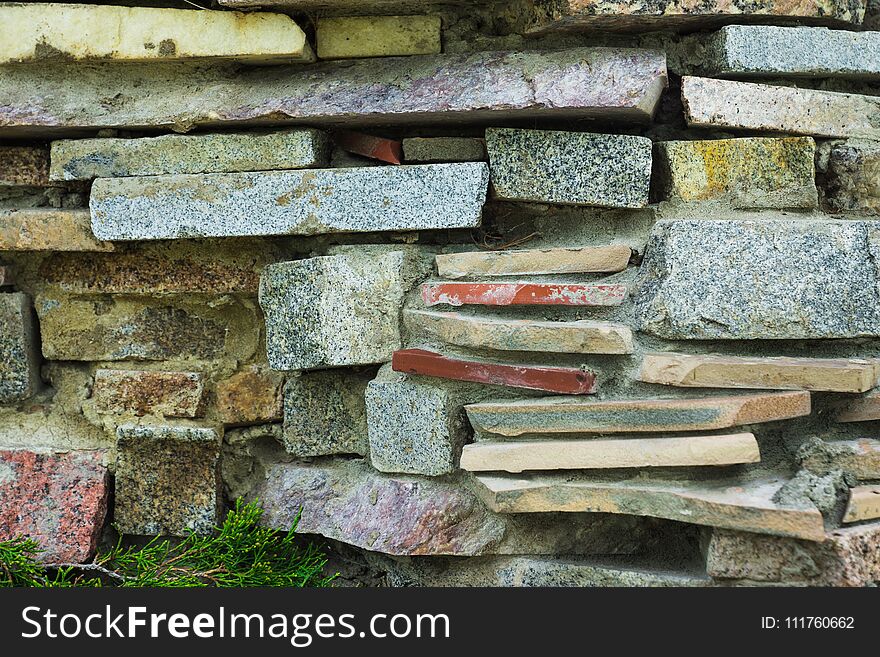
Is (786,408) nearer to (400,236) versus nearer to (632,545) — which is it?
(632,545)

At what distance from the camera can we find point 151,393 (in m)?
2.28

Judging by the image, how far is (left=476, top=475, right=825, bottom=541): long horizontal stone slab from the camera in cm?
167

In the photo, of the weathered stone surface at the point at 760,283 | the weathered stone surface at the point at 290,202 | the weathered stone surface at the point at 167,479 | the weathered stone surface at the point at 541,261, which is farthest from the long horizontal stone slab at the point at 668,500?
the weathered stone surface at the point at 167,479

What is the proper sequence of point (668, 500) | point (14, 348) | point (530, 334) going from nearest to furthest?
point (668, 500), point (530, 334), point (14, 348)

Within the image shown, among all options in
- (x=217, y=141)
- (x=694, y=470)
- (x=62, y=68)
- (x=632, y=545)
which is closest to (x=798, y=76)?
(x=694, y=470)

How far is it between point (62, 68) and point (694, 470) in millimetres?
1580

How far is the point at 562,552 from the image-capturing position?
2.03 m

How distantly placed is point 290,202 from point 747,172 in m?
0.93

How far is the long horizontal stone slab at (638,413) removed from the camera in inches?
69.7

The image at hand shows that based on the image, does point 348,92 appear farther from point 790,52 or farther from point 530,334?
point 790,52

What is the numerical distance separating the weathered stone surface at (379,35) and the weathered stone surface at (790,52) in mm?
569

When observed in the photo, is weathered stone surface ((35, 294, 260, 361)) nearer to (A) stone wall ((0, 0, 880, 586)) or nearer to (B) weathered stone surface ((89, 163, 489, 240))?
(A) stone wall ((0, 0, 880, 586))

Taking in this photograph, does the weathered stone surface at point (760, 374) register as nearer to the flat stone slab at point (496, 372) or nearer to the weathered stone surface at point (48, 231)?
the flat stone slab at point (496, 372)

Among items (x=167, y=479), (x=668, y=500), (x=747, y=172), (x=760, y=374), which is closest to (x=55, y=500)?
(x=167, y=479)
